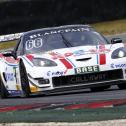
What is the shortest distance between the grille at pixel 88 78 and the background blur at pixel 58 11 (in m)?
16.9

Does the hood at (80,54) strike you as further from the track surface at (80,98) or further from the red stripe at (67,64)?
the track surface at (80,98)

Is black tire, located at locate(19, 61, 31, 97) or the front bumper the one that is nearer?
the front bumper

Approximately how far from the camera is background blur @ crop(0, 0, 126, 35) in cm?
2700

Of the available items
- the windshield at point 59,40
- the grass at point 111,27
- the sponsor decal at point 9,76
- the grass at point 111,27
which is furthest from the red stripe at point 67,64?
the grass at point 111,27

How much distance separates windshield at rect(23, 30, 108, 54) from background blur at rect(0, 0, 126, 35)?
50.1 feet

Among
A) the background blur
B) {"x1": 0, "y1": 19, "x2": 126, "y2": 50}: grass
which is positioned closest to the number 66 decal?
{"x1": 0, "y1": 19, "x2": 126, "y2": 50}: grass

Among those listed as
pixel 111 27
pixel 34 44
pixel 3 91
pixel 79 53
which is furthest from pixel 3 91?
pixel 111 27

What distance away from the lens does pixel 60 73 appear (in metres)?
9.95

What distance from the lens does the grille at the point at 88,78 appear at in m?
9.97

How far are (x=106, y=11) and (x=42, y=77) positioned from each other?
58.4ft

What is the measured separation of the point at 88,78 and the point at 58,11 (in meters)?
17.5

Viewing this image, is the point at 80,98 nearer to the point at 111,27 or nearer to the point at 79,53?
the point at 79,53

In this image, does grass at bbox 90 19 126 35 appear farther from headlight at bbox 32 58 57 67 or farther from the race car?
headlight at bbox 32 58 57 67

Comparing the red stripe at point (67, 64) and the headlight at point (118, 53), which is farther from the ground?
the headlight at point (118, 53)
